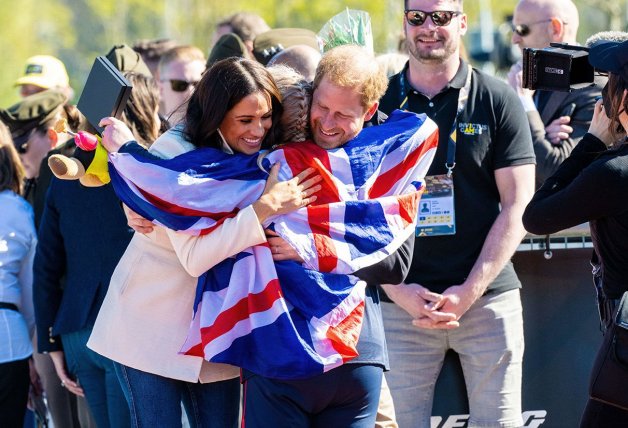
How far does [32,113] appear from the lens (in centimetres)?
613

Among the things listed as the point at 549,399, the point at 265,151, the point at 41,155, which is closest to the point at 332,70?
the point at 265,151

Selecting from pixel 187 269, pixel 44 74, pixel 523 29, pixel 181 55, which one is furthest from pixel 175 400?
pixel 44 74

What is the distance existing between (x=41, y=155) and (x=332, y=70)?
3.16 metres

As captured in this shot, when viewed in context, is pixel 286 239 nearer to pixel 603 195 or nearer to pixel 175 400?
pixel 175 400

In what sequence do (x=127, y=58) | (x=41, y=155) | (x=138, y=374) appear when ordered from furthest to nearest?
(x=41, y=155), (x=127, y=58), (x=138, y=374)

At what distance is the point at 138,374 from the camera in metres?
3.75

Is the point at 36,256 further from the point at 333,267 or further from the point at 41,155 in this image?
the point at 333,267

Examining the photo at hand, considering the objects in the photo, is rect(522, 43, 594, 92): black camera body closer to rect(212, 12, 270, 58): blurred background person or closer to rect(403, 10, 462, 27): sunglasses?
rect(403, 10, 462, 27): sunglasses

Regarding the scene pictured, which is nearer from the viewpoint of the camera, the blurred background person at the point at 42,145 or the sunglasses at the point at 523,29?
the blurred background person at the point at 42,145

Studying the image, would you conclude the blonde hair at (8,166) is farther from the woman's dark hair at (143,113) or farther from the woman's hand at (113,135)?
the woman's hand at (113,135)

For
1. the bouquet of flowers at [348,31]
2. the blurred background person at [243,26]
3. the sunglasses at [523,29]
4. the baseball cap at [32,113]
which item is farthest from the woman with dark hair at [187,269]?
the blurred background person at [243,26]

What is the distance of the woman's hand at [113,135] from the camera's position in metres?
3.59

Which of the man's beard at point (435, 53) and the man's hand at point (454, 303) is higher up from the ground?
the man's beard at point (435, 53)

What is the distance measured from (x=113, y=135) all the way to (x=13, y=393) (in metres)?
2.07
